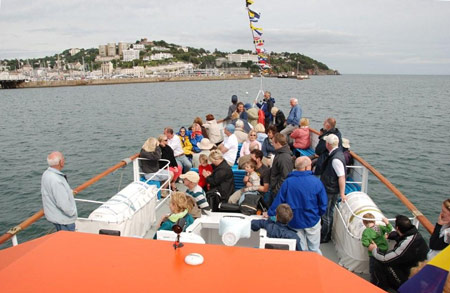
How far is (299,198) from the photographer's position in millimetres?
3877

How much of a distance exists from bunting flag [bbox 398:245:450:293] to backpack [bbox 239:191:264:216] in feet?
10.2

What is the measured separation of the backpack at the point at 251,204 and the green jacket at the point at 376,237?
4.91 feet

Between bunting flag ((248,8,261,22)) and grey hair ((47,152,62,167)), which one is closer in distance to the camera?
grey hair ((47,152,62,167))

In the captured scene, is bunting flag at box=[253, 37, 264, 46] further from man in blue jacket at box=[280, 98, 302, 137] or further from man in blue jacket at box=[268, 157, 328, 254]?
man in blue jacket at box=[268, 157, 328, 254]

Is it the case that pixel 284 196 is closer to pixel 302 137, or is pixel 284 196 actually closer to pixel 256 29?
pixel 302 137

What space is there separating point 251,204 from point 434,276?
3.25 metres

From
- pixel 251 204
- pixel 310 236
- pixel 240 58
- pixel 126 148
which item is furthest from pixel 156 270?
pixel 240 58

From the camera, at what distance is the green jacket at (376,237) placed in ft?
12.8

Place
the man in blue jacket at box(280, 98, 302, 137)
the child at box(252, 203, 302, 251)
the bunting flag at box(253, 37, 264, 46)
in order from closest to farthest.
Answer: the child at box(252, 203, 302, 251), the man in blue jacket at box(280, 98, 302, 137), the bunting flag at box(253, 37, 264, 46)

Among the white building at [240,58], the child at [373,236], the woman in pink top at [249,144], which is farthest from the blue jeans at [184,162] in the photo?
the white building at [240,58]

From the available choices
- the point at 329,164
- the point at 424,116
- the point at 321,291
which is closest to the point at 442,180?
the point at 329,164

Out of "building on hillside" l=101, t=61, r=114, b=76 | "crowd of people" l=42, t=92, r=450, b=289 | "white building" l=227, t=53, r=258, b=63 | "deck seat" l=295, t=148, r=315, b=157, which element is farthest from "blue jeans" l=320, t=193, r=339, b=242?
"building on hillside" l=101, t=61, r=114, b=76

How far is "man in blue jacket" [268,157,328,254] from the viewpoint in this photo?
3838 mm

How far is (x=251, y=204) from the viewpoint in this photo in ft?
16.2
